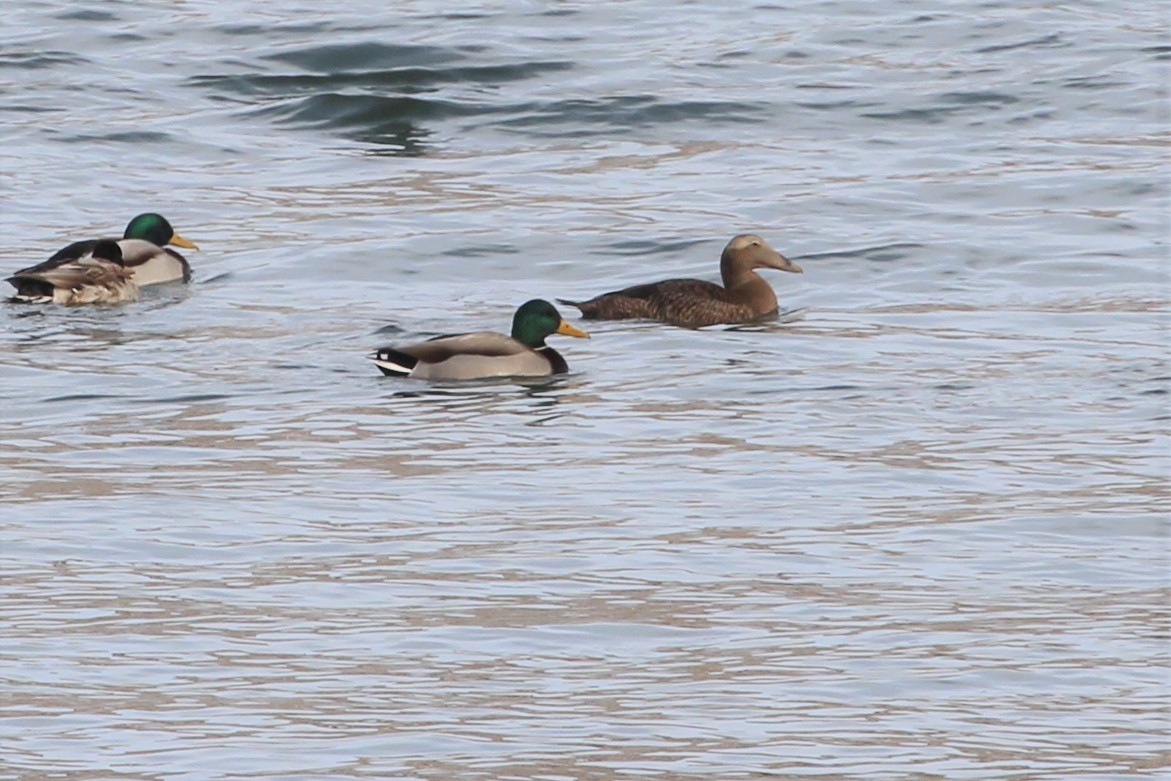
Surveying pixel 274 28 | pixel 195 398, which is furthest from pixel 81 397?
pixel 274 28

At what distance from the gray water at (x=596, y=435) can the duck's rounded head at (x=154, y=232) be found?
0.39 m

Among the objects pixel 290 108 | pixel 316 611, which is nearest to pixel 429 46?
pixel 290 108

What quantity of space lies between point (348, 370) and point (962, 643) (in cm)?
681

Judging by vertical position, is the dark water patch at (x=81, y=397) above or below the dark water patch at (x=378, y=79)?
below

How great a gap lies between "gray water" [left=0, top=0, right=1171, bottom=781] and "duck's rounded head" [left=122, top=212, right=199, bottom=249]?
1.29 feet

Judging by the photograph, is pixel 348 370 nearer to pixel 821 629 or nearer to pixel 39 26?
pixel 821 629

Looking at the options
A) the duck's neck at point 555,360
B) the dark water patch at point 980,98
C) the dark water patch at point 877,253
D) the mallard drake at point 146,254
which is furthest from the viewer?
the dark water patch at point 980,98

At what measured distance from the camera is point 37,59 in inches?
1165

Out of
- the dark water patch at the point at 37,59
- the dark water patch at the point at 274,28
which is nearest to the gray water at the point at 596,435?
the dark water patch at the point at 37,59

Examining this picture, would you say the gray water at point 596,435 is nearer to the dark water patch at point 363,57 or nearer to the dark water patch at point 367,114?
the dark water patch at point 367,114

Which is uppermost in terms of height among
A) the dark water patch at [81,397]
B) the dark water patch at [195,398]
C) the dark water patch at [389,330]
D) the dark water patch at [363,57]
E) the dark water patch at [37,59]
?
the dark water patch at [37,59]

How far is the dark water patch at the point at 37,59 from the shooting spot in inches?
1153

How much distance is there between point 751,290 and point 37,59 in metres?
14.1

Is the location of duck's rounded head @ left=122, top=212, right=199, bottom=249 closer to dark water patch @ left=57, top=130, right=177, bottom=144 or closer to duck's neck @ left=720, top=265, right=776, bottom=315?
duck's neck @ left=720, top=265, right=776, bottom=315
